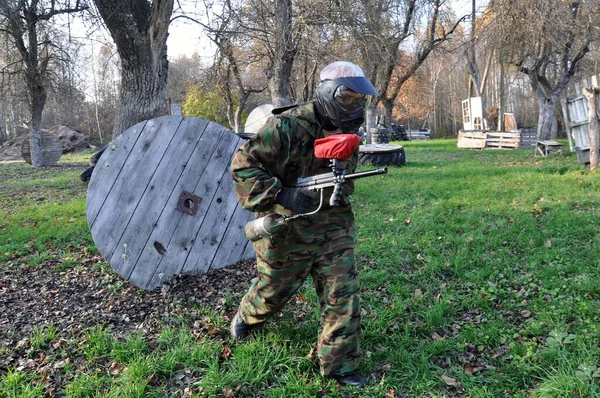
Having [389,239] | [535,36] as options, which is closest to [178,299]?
[389,239]

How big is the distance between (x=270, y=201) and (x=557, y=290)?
9.73 feet

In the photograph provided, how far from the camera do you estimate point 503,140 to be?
19.1 m

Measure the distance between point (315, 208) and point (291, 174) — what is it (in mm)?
365

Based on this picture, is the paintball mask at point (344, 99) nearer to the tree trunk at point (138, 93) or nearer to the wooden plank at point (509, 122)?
the tree trunk at point (138, 93)

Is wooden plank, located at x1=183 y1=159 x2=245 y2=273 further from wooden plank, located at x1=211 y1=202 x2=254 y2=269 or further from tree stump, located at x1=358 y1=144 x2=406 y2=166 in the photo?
tree stump, located at x1=358 y1=144 x2=406 y2=166

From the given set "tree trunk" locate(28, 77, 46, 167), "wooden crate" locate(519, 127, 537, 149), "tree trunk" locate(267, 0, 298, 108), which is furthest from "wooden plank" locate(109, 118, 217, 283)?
"wooden crate" locate(519, 127, 537, 149)

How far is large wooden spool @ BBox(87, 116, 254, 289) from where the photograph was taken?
14.9 ft

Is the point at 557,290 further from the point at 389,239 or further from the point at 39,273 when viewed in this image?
the point at 39,273

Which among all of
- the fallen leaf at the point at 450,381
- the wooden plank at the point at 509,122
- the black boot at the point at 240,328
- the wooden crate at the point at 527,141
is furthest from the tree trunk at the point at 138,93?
the wooden plank at the point at 509,122

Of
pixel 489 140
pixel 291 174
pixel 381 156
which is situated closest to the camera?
pixel 291 174

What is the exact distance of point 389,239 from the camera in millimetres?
5906

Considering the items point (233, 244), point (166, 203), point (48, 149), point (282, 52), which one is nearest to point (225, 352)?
point (233, 244)

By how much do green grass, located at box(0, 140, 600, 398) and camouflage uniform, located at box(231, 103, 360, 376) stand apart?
0.38 metres

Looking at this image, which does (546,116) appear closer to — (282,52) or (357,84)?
(282,52)
